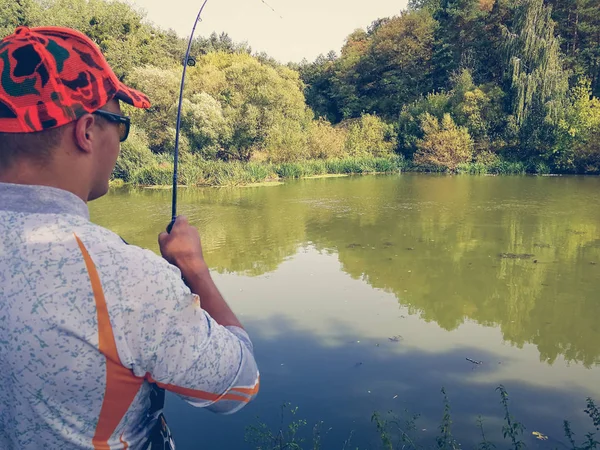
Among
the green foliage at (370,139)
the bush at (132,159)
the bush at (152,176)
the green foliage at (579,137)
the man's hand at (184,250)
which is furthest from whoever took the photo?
the green foliage at (370,139)

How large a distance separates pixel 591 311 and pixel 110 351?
5.72 meters

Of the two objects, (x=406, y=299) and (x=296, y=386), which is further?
(x=406, y=299)

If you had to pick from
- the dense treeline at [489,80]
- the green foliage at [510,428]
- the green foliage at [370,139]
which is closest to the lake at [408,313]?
the green foliage at [510,428]

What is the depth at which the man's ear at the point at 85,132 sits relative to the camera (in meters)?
0.91

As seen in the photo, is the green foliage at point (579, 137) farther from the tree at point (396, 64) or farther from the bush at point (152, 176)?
the bush at point (152, 176)

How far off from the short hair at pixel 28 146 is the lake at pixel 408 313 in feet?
8.85

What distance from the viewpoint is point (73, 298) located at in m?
0.81

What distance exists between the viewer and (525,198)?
1420 cm

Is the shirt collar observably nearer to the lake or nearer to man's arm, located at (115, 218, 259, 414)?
man's arm, located at (115, 218, 259, 414)

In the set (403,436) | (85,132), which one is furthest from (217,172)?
(85,132)

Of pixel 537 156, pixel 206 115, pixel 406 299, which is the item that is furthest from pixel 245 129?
pixel 406 299

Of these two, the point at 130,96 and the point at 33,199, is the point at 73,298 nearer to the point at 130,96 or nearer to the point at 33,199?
the point at 33,199

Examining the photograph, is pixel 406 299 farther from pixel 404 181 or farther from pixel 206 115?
pixel 206 115

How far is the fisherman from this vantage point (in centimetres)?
82
